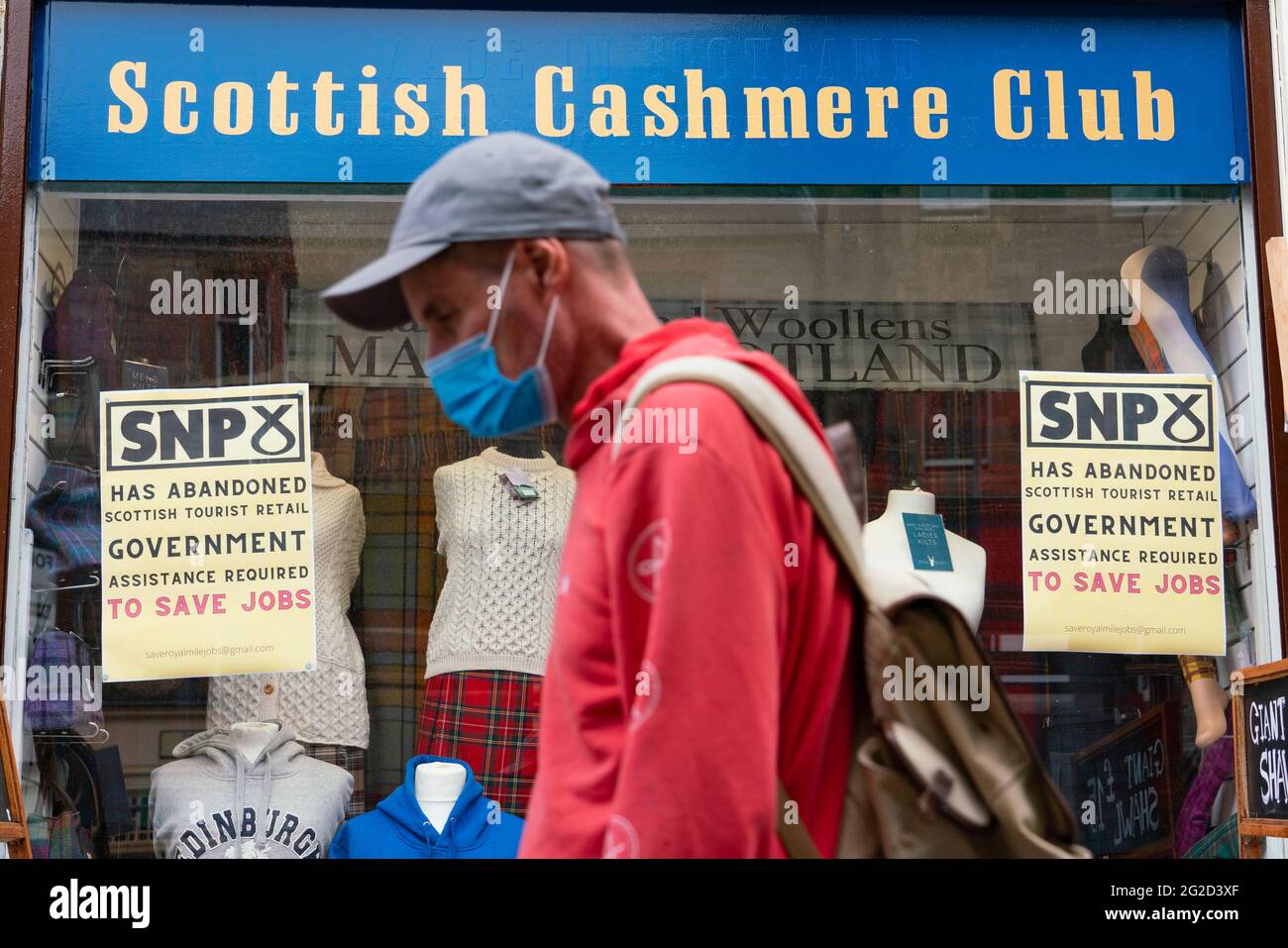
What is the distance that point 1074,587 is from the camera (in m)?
4.75

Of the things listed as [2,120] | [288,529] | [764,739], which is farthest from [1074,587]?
[2,120]

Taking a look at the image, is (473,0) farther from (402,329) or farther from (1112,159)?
(1112,159)

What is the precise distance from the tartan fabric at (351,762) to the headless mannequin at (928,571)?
5.30 ft

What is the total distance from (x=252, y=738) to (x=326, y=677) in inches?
10.7

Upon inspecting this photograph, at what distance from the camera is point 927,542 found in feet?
15.6

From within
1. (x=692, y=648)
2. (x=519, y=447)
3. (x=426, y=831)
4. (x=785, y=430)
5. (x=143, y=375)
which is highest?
(x=143, y=375)

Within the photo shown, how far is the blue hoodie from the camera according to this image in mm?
4395

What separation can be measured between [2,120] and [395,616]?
1.93 meters

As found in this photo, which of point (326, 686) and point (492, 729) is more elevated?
point (326, 686)
